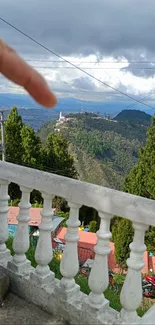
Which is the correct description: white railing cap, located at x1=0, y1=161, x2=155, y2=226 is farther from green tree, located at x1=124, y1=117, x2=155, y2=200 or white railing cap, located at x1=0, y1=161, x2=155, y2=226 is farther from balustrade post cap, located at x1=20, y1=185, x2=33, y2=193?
green tree, located at x1=124, y1=117, x2=155, y2=200

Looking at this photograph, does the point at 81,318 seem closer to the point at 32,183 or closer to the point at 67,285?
the point at 67,285

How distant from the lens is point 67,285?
5.43 ft

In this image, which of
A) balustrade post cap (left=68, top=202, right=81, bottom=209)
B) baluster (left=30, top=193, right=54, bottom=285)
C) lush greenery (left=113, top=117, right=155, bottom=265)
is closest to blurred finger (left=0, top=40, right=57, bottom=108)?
balustrade post cap (left=68, top=202, right=81, bottom=209)

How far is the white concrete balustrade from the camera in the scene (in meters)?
1.42

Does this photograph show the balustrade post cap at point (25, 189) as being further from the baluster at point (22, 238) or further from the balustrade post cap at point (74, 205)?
the balustrade post cap at point (74, 205)

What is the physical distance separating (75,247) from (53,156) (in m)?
21.0

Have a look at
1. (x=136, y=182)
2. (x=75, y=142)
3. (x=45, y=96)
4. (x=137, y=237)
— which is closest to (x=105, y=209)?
(x=137, y=237)

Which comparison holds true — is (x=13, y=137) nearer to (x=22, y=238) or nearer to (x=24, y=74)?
(x=22, y=238)

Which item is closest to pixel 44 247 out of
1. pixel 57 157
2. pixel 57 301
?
pixel 57 301

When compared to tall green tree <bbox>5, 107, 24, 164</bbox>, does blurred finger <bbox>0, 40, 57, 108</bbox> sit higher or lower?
higher

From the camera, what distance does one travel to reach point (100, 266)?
153 centimetres

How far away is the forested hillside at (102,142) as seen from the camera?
5431 cm

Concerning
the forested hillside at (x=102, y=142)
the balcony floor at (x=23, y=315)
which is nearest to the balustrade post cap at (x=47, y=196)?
the balcony floor at (x=23, y=315)

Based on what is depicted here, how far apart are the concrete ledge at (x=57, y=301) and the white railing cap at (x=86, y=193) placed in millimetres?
467
